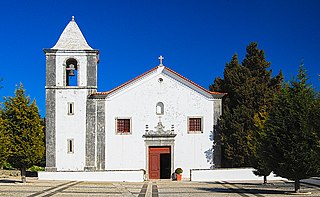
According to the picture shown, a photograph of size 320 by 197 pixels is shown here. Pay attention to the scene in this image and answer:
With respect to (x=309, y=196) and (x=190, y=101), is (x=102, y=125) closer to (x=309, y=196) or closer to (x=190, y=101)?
(x=190, y=101)

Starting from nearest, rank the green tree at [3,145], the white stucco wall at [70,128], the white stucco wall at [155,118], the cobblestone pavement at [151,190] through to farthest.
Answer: the cobblestone pavement at [151,190] < the green tree at [3,145] < the white stucco wall at [70,128] < the white stucco wall at [155,118]

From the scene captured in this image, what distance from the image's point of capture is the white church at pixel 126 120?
103 ft

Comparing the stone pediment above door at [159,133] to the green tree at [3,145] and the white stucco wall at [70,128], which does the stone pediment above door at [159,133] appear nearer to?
the white stucco wall at [70,128]

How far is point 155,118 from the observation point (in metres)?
31.9

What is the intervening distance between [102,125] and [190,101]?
6472 mm

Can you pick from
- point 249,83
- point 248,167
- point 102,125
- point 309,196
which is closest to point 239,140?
point 248,167

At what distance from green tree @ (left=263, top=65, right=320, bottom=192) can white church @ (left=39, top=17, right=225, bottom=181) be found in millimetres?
11960

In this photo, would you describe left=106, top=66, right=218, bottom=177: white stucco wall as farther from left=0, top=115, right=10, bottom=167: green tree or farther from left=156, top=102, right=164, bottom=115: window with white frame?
left=0, top=115, right=10, bottom=167: green tree

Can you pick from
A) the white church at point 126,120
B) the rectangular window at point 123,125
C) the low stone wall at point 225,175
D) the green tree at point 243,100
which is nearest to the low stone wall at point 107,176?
the white church at point 126,120

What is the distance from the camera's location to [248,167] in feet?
99.7

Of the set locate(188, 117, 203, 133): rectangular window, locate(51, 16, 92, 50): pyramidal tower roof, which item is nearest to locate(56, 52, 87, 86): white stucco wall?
locate(51, 16, 92, 50): pyramidal tower roof

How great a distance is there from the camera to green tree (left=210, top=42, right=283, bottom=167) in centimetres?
A: 3042

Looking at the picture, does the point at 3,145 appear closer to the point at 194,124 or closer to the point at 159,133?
the point at 159,133

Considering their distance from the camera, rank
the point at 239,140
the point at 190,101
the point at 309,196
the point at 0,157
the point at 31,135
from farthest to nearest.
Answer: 1. the point at 190,101
2. the point at 239,140
3. the point at 31,135
4. the point at 0,157
5. the point at 309,196
